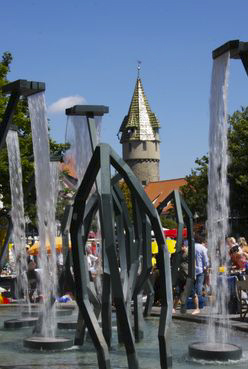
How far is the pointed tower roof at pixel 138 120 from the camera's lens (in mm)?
126312

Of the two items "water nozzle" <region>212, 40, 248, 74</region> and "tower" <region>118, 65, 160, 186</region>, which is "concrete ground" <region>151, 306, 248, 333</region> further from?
"tower" <region>118, 65, 160, 186</region>

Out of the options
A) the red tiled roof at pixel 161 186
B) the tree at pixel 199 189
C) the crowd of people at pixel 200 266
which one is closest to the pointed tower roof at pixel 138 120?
the red tiled roof at pixel 161 186

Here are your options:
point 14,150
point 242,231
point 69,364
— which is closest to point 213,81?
point 69,364

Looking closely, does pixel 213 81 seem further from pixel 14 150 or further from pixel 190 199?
pixel 190 199

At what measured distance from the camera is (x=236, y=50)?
29.3ft

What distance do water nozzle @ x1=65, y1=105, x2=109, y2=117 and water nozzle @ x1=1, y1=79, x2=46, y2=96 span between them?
0.63 meters

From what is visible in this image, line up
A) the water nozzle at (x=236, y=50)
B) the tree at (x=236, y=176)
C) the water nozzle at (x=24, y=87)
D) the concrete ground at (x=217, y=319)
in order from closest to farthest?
the water nozzle at (x=236, y=50), the water nozzle at (x=24, y=87), the concrete ground at (x=217, y=319), the tree at (x=236, y=176)

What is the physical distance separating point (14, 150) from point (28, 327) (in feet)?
10.6

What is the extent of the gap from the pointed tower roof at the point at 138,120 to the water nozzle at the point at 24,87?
378 feet

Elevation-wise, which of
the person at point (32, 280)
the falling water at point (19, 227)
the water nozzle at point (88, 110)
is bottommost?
the person at point (32, 280)

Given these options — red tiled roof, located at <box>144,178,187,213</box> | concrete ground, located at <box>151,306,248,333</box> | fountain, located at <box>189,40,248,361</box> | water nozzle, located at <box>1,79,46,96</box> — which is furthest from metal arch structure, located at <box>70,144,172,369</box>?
red tiled roof, located at <box>144,178,187,213</box>

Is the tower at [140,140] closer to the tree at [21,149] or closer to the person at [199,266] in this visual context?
the tree at [21,149]

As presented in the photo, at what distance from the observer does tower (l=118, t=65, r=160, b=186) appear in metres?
126

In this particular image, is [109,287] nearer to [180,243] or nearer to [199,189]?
[180,243]
